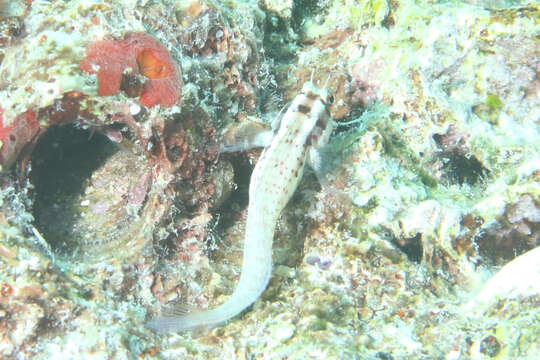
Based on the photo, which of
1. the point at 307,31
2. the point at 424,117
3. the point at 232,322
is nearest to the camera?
the point at 232,322

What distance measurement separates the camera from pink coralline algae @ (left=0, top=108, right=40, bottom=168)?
2.80 metres

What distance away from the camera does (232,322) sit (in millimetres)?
3334

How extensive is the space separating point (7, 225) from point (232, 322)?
2008 mm

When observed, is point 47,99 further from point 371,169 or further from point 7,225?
point 371,169

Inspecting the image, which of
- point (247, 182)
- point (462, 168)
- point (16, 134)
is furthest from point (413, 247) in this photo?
point (16, 134)

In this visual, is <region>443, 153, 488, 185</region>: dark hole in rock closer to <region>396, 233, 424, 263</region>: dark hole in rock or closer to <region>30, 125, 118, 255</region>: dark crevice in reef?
<region>396, 233, 424, 263</region>: dark hole in rock

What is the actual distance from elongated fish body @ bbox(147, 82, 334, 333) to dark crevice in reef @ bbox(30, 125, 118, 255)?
138 cm

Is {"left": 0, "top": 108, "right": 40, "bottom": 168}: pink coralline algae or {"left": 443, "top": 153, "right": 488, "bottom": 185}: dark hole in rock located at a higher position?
{"left": 0, "top": 108, "right": 40, "bottom": 168}: pink coralline algae

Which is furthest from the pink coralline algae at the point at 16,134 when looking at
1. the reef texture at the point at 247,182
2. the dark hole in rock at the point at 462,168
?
the dark hole in rock at the point at 462,168

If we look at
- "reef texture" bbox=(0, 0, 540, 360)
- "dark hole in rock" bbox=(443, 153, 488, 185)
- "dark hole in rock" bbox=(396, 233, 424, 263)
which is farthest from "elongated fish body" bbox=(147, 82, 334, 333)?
"dark hole in rock" bbox=(443, 153, 488, 185)

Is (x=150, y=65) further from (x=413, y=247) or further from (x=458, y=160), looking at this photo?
(x=458, y=160)

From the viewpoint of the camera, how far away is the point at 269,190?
3.57 m

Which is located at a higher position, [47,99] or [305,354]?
[47,99]

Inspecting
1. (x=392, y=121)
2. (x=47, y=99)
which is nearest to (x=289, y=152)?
(x=392, y=121)
